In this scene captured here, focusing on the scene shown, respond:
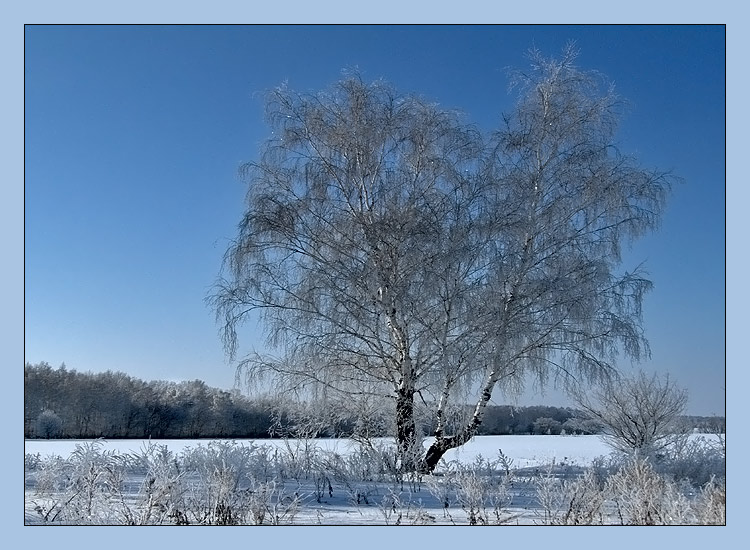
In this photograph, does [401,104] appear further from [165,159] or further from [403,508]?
[403,508]

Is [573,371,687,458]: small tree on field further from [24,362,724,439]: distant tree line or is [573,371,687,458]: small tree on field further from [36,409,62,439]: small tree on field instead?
[36,409,62,439]: small tree on field

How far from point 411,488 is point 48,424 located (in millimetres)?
5785

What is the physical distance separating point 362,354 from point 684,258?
4752 millimetres

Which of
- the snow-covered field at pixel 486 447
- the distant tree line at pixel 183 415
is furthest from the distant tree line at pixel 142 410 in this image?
the snow-covered field at pixel 486 447

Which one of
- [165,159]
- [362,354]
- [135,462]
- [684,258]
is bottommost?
[135,462]

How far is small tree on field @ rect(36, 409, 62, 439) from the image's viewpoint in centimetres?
976

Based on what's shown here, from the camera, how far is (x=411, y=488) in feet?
26.6

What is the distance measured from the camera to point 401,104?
10406mm

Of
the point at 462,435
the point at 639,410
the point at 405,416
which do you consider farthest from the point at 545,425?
the point at 405,416

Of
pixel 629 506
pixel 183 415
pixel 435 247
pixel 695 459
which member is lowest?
Result: pixel 695 459

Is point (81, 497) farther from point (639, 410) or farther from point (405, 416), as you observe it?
point (639, 410)

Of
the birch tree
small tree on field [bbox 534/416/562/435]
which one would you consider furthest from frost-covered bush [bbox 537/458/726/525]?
small tree on field [bbox 534/416/562/435]

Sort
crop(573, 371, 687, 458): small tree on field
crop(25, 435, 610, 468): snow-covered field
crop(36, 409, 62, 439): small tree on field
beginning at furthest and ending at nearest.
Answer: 1. crop(573, 371, 687, 458): small tree on field
2. crop(36, 409, 62, 439): small tree on field
3. crop(25, 435, 610, 468): snow-covered field
